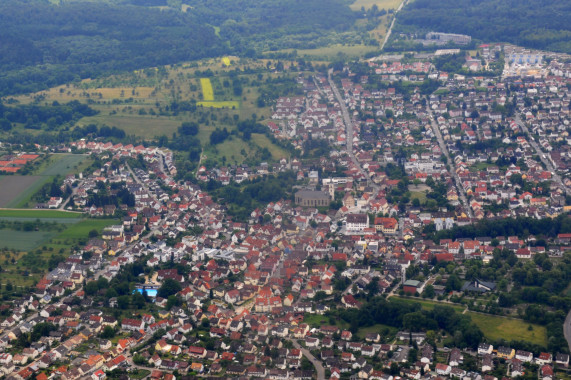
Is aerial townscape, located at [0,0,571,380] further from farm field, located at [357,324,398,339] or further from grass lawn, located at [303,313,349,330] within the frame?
grass lawn, located at [303,313,349,330]

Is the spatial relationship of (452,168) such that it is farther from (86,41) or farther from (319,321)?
(86,41)

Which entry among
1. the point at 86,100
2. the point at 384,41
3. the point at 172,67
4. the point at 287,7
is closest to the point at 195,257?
the point at 86,100

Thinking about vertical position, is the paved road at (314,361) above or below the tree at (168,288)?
below

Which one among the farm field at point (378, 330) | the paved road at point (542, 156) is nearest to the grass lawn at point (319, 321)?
the farm field at point (378, 330)

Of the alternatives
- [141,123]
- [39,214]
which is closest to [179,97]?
[141,123]

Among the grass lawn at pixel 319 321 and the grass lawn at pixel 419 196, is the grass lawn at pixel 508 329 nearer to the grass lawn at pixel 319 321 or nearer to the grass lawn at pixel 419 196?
the grass lawn at pixel 319 321
